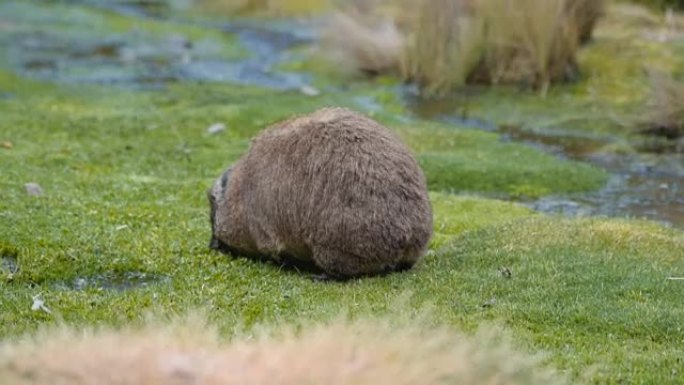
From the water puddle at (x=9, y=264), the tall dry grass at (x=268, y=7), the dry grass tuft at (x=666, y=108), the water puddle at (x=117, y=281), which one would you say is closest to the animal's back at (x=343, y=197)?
the water puddle at (x=117, y=281)

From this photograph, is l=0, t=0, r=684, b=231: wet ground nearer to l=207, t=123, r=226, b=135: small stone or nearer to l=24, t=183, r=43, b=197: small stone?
l=24, t=183, r=43, b=197: small stone

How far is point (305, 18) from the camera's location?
126 ft

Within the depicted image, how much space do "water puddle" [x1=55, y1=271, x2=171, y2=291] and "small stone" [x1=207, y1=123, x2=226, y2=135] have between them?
10.3 metres

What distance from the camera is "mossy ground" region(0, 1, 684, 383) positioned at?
26.7 feet

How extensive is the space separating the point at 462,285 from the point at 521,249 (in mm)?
1707

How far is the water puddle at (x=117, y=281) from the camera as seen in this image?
9.48 metres

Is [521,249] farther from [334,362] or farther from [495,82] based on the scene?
[495,82]

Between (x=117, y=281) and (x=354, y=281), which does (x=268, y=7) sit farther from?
(x=354, y=281)

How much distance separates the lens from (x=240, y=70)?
29.2 metres

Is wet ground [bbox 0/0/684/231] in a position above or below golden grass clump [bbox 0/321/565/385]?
below

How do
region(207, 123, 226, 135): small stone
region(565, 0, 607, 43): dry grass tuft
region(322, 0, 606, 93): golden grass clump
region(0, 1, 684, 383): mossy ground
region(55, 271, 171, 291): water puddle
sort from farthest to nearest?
1. region(565, 0, 607, 43): dry grass tuft
2. region(322, 0, 606, 93): golden grass clump
3. region(207, 123, 226, 135): small stone
4. region(55, 271, 171, 291): water puddle
5. region(0, 1, 684, 383): mossy ground

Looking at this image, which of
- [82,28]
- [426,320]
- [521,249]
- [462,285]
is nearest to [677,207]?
[521,249]

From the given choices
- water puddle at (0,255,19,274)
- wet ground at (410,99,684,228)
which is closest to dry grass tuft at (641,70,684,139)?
wet ground at (410,99,684,228)

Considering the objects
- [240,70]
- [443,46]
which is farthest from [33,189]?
[240,70]
